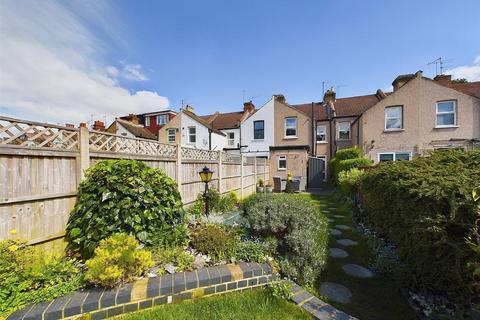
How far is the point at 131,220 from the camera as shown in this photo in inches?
122

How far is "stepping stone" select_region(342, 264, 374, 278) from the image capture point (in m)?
3.27

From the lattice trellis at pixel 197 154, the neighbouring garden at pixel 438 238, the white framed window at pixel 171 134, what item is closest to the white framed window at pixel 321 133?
the lattice trellis at pixel 197 154

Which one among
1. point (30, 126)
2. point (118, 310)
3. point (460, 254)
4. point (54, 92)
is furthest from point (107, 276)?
point (54, 92)

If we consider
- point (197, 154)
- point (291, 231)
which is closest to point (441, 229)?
point (291, 231)

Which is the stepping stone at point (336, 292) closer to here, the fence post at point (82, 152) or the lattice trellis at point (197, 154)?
the fence post at point (82, 152)

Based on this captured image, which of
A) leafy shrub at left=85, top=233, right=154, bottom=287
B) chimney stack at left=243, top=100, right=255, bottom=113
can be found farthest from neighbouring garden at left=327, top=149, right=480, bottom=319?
chimney stack at left=243, top=100, right=255, bottom=113

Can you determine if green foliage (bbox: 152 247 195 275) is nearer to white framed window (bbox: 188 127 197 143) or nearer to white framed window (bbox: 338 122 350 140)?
white framed window (bbox: 338 122 350 140)

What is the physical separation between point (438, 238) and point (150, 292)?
3226 mm

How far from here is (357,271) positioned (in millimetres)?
3391

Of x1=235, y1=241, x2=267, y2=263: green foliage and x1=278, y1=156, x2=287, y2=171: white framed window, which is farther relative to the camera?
x1=278, y1=156, x2=287, y2=171: white framed window

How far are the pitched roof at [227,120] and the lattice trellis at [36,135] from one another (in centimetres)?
1736

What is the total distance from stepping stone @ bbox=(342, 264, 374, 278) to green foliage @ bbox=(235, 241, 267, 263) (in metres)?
1.42

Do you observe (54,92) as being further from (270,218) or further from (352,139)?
(352,139)

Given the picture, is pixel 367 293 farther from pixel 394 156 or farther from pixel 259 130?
pixel 259 130
